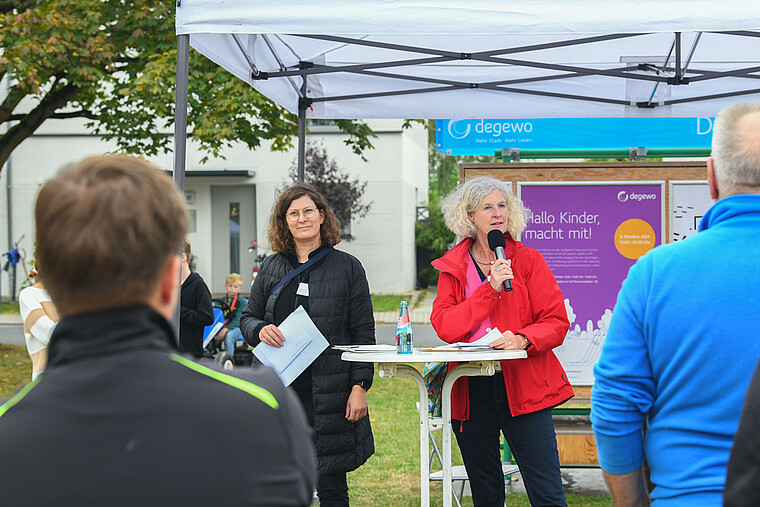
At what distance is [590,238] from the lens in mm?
5715

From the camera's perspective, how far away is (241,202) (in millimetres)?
24438

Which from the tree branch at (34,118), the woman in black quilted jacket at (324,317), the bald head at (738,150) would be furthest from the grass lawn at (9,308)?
the bald head at (738,150)

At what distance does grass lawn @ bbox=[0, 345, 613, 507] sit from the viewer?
5.52m

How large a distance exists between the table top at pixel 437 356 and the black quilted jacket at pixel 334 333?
0.29m

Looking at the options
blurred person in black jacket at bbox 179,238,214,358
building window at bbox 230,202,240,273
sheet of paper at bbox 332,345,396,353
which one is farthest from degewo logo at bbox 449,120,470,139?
building window at bbox 230,202,240,273

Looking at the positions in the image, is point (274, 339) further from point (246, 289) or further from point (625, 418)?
point (246, 289)

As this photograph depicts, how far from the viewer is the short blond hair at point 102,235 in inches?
45.3

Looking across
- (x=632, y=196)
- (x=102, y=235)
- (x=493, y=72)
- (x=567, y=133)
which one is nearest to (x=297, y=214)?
(x=493, y=72)

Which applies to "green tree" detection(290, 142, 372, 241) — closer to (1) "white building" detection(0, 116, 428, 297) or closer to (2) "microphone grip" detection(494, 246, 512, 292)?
(1) "white building" detection(0, 116, 428, 297)

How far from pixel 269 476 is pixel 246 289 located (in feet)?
77.5

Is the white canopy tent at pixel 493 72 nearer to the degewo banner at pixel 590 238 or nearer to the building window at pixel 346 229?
the degewo banner at pixel 590 238

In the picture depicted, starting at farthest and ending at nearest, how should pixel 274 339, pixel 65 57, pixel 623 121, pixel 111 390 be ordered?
pixel 65 57 → pixel 623 121 → pixel 274 339 → pixel 111 390

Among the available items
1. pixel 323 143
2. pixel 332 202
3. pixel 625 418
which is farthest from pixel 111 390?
pixel 323 143

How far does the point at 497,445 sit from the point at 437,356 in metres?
0.71
